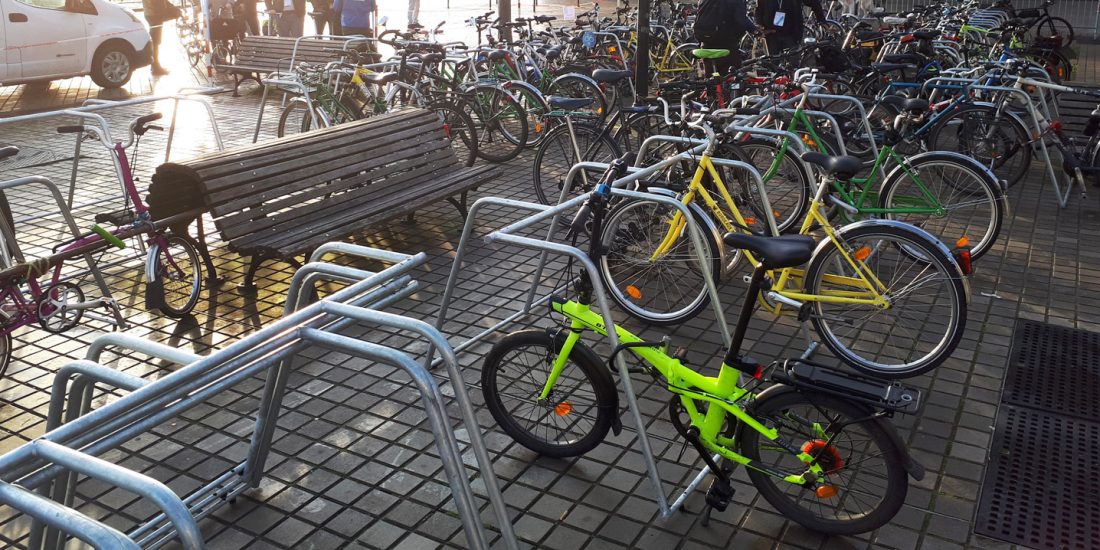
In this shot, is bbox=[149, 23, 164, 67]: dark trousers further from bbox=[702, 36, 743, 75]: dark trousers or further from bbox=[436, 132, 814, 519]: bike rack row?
bbox=[436, 132, 814, 519]: bike rack row

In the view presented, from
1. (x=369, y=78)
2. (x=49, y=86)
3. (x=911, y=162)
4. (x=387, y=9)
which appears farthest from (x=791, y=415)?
(x=387, y=9)

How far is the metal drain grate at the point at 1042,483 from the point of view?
3744 millimetres

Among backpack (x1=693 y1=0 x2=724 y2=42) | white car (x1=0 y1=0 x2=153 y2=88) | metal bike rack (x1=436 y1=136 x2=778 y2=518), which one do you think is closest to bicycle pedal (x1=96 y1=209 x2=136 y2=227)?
metal bike rack (x1=436 y1=136 x2=778 y2=518)

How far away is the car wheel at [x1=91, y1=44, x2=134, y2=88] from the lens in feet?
44.8

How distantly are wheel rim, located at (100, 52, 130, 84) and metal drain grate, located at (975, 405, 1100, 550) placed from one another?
42.9ft

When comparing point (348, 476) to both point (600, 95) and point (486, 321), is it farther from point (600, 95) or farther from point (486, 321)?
point (600, 95)

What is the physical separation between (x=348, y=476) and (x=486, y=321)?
5.80ft

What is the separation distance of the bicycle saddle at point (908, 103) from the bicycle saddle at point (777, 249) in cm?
427

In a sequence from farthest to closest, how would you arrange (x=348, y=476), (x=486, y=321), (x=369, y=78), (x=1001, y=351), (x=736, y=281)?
(x=369, y=78), (x=736, y=281), (x=486, y=321), (x=1001, y=351), (x=348, y=476)

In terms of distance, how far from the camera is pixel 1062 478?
412 centimetres

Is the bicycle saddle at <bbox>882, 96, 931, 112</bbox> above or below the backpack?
below

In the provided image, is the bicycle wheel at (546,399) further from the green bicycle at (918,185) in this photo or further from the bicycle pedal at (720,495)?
the green bicycle at (918,185)

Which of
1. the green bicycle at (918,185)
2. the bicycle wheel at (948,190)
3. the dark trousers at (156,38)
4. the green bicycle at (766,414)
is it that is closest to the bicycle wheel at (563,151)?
the green bicycle at (918,185)

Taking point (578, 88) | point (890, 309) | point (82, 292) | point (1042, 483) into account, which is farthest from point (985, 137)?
point (82, 292)
